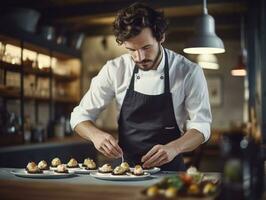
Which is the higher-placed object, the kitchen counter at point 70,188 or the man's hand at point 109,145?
the man's hand at point 109,145

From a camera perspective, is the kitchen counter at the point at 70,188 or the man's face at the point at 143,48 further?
the man's face at the point at 143,48

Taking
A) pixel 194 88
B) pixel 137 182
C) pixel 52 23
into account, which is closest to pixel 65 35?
pixel 52 23

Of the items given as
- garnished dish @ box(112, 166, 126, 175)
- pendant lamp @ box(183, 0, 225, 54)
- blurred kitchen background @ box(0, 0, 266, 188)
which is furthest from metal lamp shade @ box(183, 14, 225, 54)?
garnished dish @ box(112, 166, 126, 175)

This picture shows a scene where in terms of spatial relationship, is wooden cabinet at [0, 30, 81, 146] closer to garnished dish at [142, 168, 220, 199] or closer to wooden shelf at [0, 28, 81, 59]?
wooden shelf at [0, 28, 81, 59]

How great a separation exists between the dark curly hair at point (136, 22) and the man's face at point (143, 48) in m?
0.02

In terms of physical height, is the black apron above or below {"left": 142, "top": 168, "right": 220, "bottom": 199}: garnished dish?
above

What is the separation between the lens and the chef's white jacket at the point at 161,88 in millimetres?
2443

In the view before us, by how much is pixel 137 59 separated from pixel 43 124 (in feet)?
12.8

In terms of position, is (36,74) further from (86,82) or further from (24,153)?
(86,82)

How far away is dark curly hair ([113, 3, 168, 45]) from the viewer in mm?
2297

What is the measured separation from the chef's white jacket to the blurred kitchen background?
102 centimetres

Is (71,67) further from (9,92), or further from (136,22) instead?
(136,22)

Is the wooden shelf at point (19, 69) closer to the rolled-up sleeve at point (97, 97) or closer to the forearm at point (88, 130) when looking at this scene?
the rolled-up sleeve at point (97, 97)

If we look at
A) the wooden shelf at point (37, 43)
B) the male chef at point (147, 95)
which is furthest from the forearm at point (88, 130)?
the wooden shelf at point (37, 43)
